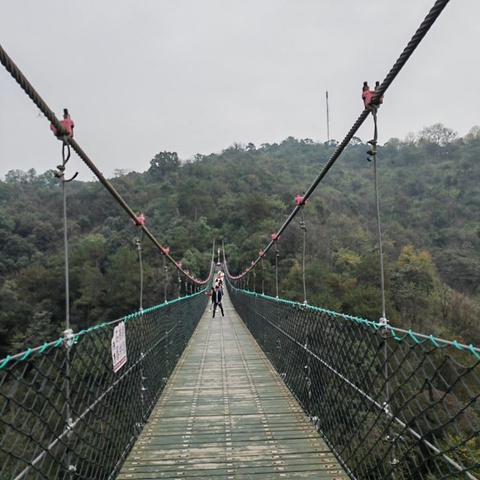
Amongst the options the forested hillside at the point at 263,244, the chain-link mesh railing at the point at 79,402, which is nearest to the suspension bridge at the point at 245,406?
the chain-link mesh railing at the point at 79,402

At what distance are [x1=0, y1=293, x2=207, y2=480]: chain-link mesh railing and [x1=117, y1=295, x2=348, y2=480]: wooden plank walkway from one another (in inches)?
5.3

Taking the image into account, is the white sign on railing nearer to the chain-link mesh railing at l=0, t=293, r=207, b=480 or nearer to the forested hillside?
the chain-link mesh railing at l=0, t=293, r=207, b=480

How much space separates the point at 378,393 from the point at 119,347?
1.03 m

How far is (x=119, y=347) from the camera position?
190 cm

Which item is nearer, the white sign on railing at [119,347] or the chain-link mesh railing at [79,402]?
the chain-link mesh railing at [79,402]

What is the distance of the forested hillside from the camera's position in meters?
17.7

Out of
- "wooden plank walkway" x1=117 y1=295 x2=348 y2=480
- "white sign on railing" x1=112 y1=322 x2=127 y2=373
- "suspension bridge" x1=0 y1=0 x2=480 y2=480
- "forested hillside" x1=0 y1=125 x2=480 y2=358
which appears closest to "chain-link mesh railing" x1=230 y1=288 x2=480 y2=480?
"suspension bridge" x1=0 y1=0 x2=480 y2=480

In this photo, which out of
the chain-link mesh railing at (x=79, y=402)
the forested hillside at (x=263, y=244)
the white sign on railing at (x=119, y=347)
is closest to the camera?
the chain-link mesh railing at (x=79, y=402)

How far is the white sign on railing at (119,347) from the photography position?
1813 millimetres

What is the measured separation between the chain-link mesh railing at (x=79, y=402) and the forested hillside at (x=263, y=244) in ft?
40.3

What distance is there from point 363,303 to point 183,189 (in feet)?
73.0

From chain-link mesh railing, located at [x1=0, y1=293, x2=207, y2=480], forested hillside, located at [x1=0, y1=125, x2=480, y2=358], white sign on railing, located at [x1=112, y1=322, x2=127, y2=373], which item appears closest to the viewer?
chain-link mesh railing, located at [x1=0, y1=293, x2=207, y2=480]

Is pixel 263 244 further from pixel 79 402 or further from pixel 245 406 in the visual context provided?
pixel 79 402

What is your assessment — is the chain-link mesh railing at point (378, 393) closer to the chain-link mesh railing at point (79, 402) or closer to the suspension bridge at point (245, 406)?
the suspension bridge at point (245, 406)
